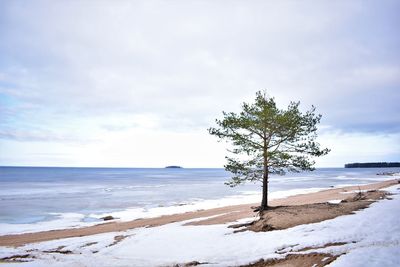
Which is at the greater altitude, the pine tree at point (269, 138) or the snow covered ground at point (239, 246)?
the pine tree at point (269, 138)

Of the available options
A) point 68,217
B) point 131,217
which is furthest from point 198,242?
point 68,217

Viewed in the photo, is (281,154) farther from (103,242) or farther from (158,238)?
(103,242)

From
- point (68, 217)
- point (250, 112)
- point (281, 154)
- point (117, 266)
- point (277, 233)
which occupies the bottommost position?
point (68, 217)

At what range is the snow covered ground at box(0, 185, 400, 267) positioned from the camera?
11580 millimetres

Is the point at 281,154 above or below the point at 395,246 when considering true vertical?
above

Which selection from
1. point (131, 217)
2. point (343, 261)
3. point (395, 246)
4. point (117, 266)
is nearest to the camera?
point (343, 261)

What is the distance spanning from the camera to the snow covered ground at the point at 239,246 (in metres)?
11.6

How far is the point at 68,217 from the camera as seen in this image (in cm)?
3588

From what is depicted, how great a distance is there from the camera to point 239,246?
15.2m

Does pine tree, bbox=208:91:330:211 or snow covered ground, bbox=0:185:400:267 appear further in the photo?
pine tree, bbox=208:91:330:211

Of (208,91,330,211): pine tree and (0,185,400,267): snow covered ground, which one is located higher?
(208,91,330,211): pine tree

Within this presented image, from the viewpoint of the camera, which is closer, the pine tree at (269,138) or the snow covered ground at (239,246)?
the snow covered ground at (239,246)

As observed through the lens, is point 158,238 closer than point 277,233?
No

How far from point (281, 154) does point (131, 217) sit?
65.8ft
